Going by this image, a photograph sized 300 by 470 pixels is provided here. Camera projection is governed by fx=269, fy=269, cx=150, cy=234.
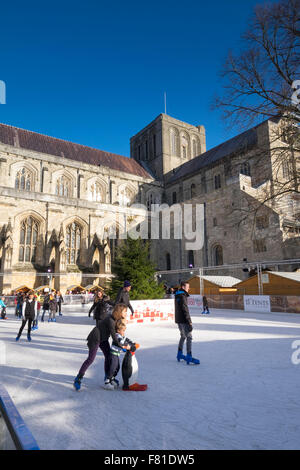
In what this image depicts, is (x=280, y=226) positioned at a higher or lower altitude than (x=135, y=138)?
lower

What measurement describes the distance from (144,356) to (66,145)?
36864 mm

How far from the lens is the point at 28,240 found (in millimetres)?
26984

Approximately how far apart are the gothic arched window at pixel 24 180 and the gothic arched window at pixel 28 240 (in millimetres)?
4603

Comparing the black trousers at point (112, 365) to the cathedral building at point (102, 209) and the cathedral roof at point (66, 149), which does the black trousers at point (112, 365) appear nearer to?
the cathedral building at point (102, 209)

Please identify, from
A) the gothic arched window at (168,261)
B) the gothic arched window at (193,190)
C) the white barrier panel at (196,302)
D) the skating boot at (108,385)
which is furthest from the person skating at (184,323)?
the gothic arched window at (193,190)

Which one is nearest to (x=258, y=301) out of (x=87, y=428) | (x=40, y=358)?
(x=40, y=358)

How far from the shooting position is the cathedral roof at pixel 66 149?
3262cm

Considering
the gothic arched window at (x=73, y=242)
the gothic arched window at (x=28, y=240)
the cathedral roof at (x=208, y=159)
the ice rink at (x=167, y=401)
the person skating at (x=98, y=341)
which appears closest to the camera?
the ice rink at (x=167, y=401)

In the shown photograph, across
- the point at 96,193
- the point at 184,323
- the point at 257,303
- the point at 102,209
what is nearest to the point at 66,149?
the point at 96,193

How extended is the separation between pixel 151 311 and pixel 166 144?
116 ft

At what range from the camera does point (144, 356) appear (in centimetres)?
Result: 595

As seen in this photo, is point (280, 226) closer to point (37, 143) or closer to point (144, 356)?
point (144, 356)

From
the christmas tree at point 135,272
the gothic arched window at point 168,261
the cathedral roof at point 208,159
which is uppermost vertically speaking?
the cathedral roof at point 208,159

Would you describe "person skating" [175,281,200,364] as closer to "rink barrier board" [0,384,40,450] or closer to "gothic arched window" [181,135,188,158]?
"rink barrier board" [0,384,40,450]
